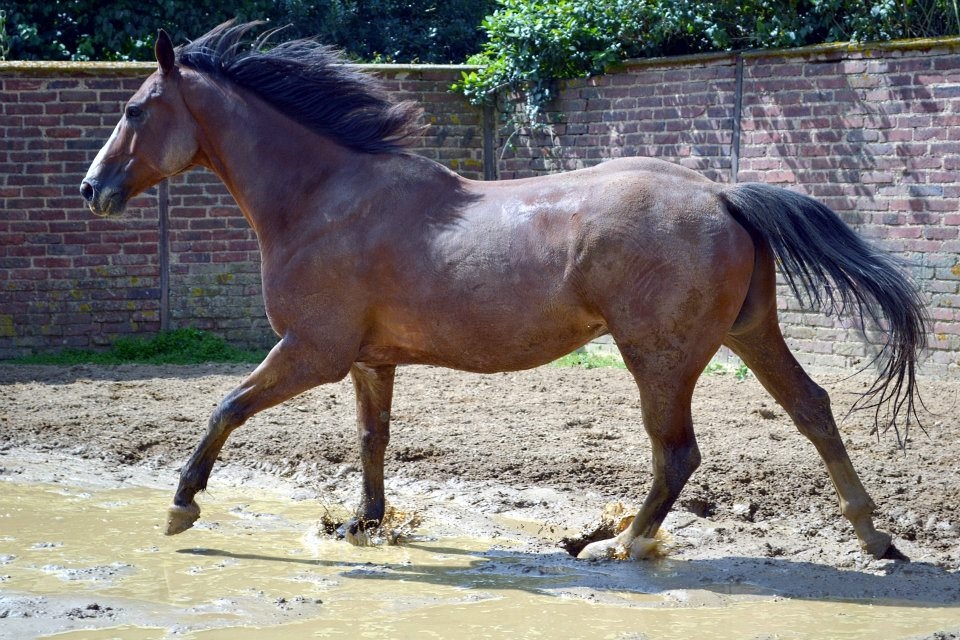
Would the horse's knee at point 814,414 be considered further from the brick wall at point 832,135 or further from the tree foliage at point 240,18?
the tree foliage at point 240,18

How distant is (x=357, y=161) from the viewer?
5.35 meters

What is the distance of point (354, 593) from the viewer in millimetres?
4543

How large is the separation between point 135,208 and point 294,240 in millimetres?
5354

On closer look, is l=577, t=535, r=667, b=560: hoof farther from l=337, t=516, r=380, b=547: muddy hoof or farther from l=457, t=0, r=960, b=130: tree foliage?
l=457, t=0, r=960, b=130: tree foliage

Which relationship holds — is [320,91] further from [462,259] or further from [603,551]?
[603,551]

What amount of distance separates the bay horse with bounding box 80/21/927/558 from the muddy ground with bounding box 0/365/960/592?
0.51 m

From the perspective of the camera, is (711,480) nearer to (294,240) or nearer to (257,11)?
(294,240)

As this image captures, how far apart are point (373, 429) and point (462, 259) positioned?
1034 millimetres

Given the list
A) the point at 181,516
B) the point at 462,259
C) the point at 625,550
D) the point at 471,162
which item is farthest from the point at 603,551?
the point at 471,162

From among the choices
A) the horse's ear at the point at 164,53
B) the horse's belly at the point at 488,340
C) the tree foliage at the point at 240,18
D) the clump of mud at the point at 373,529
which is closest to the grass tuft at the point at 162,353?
the tree foliage at the point at 240,18

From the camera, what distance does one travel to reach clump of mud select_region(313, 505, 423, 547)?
17.5ft

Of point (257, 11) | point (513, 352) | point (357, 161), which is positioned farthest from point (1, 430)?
point (257, 11)

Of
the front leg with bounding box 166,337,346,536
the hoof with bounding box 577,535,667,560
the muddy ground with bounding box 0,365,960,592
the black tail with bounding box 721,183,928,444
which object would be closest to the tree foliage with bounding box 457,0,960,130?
the muddy ground with bounding box 0,365,960,592

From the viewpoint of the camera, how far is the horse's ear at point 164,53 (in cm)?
534
